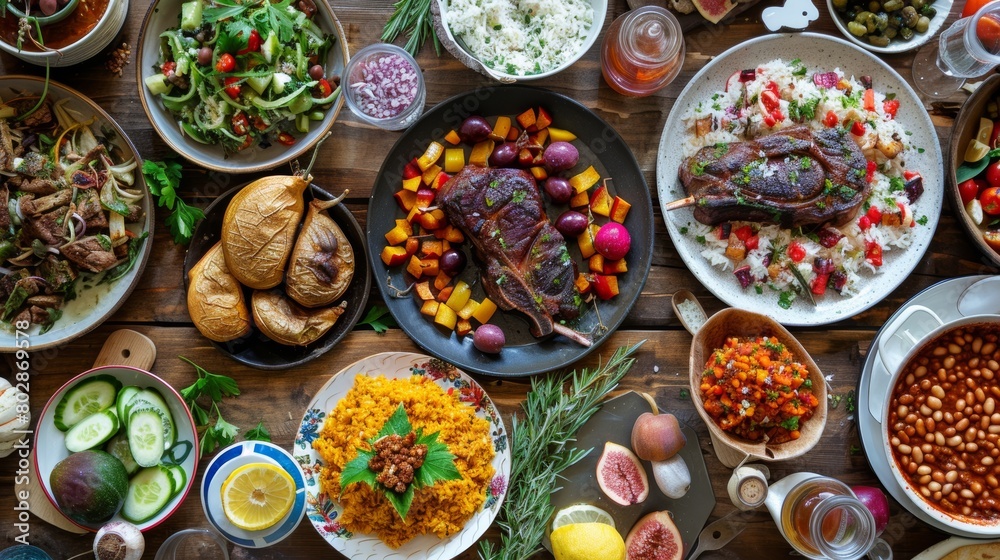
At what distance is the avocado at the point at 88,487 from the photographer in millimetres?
2936

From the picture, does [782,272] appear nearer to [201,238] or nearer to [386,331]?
[386,331]

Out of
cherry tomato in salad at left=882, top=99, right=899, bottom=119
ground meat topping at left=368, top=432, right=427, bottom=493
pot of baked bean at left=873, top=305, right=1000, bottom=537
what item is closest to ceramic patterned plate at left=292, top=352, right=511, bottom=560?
ground meat topping at left=368, top=432, right=427, bottom=493

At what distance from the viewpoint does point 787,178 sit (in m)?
3.16

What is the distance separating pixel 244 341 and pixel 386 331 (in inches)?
26.7

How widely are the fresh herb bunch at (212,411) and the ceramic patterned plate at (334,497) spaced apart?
29cm

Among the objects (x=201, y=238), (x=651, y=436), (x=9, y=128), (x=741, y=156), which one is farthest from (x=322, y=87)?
→ (x=651, y=436)

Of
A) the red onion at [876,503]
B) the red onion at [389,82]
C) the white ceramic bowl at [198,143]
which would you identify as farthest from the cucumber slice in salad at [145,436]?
the red onion at [876,503]

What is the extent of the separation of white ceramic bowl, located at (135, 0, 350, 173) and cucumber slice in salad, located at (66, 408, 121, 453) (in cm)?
127

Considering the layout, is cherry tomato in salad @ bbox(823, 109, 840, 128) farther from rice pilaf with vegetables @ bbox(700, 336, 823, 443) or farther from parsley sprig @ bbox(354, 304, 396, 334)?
parsley sprig @ bbox(354, 304, 396, 334)

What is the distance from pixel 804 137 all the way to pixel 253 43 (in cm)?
262

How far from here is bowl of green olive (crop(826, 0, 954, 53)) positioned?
3318mm

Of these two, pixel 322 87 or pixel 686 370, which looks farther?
pixel 686 370

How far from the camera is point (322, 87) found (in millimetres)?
3168

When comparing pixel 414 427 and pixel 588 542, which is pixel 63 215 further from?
pixel 588 542
